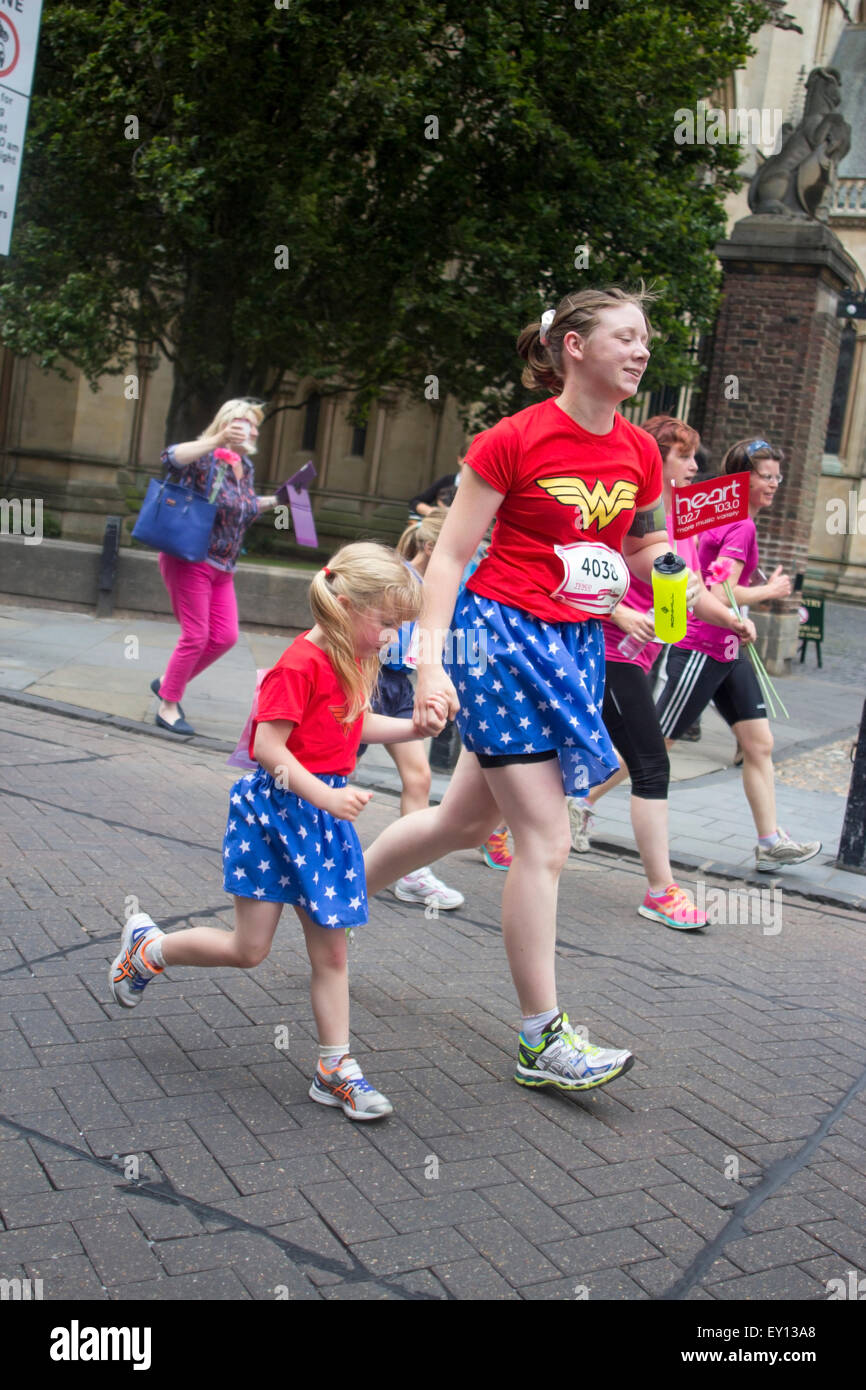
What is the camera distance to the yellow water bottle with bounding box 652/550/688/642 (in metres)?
4.27

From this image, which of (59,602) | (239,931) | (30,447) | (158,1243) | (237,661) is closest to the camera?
(158,1243)

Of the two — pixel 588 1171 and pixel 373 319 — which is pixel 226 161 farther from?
pixel 588 1171

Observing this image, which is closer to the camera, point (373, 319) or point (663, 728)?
point (663, 728)

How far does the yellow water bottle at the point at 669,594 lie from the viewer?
4266mm

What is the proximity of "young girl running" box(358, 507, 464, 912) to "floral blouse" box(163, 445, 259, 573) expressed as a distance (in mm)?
2496

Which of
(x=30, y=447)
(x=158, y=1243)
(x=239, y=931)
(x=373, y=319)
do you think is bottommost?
(x=158, y=1243)

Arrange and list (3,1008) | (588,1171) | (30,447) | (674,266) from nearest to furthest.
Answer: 1. (588,1171)
2. (3,1008)
3. (674,266)
4. (30,447)

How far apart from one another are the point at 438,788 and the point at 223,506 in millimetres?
2069

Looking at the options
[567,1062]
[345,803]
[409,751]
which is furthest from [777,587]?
[345,803]

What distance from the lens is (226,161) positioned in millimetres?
13750
